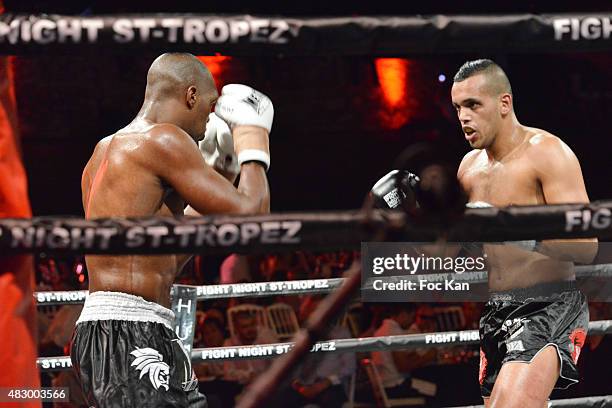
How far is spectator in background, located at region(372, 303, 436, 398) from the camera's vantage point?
181 inches

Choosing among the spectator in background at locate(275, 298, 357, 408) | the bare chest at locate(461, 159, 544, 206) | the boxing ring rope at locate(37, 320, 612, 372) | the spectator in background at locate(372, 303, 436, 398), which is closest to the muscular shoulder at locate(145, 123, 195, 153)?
the bare chest at locate(461, 159, 544, 206)

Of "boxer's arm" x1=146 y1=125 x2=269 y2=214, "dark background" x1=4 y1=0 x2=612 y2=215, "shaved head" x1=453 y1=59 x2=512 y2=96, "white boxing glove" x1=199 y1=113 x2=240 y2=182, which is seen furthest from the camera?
"dark background" x1=4 y1=0 x2=612 y2=215

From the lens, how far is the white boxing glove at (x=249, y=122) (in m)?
1.91

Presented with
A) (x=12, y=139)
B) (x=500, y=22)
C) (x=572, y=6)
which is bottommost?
(x=12, y=139)

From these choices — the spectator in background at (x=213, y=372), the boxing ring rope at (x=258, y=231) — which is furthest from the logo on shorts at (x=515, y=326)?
the spectator in background at (x=213, y=372)

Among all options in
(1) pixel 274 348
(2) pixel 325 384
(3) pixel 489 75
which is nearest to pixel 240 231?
(3) pixel 489 75

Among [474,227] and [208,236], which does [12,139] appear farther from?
[474,227]

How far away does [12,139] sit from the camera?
4.66 feet

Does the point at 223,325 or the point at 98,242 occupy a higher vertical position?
the point at 98,242

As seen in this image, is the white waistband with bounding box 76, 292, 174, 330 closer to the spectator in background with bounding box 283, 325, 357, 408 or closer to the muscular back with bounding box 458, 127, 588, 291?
the muscular back with bounding box 458, 127, 588, 291

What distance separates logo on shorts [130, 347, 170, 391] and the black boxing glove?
0.57 m

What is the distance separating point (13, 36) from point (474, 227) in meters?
0.72

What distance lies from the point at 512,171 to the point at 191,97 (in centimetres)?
98

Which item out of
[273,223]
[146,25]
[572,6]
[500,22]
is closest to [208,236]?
[273,223]
